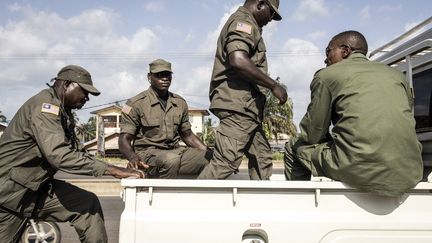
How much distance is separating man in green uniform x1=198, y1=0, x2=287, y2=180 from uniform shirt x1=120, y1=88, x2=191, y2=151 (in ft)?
2.97

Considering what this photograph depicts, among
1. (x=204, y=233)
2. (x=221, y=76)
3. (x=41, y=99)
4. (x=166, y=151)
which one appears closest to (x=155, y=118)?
(x=166, y=151)

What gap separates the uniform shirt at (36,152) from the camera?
3.07 metres

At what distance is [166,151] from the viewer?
4.27 m

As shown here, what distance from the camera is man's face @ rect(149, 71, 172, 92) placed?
15.0 ft

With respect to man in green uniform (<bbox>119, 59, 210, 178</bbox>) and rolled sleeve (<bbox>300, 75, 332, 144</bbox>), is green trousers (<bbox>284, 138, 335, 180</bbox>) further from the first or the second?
man in green uniform (<bbox>119, 59, 210, 178</bbox>)

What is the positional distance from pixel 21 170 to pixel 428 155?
2.92 metres

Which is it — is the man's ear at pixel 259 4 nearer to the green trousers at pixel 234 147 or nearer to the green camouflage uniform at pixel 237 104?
the green camouflage uniform at pixel 237 104

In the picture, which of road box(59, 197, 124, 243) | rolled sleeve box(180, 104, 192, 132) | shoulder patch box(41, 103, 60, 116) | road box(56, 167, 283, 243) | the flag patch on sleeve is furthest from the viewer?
road box(59, 197, 124, 243)

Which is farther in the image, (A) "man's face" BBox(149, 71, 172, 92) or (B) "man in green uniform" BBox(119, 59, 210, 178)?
(A) "man's face" BBox(149, 71, 172, 92)

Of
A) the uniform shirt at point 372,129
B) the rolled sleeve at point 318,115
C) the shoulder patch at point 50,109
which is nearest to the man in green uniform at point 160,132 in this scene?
the shoulder patch at point 50,109

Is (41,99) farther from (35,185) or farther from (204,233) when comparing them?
(204,233)

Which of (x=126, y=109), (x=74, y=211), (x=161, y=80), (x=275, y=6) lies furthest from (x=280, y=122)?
(x=74, y=211)

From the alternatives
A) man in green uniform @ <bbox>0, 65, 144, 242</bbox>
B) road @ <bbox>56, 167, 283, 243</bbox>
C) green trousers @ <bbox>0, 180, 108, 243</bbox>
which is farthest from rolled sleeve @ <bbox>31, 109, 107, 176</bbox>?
road @ <bbox>56, 167, 283, 243</bbox>

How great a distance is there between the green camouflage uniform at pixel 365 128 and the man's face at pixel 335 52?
0.20 m
